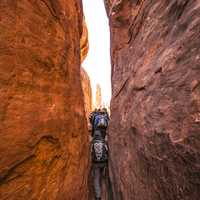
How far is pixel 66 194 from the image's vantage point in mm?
3020

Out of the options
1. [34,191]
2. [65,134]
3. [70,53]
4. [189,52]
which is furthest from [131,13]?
[34,191]

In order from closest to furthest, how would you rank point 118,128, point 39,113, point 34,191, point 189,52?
point 189,52 → point 34,191 → point 39,113 → point 118,128

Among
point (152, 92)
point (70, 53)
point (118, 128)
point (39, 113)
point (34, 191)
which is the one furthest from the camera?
point (118, 128)

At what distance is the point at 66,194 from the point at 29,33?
110 inches

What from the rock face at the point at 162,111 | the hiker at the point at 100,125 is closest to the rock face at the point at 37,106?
the rock face at the point at 162,111

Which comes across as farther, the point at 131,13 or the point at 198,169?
the point at 131,13

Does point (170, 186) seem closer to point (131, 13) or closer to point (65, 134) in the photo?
point (65, 134)

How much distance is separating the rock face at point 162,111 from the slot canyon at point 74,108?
0.01m

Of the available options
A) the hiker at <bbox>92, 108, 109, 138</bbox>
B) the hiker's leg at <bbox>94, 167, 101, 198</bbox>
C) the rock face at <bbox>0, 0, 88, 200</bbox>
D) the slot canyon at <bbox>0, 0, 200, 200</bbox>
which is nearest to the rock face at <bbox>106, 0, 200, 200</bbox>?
the slot canyon at <bbox>0, 0, 200, 200</bbox>

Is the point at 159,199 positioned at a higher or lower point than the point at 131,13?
lower

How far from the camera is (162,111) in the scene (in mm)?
2525

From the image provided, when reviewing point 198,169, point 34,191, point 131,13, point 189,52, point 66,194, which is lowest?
point 66,194

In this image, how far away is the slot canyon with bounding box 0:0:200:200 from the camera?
6.66ft

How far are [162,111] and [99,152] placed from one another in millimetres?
3464
